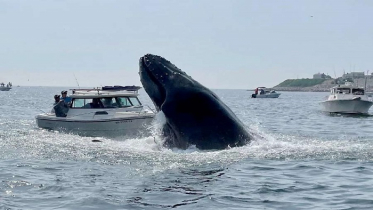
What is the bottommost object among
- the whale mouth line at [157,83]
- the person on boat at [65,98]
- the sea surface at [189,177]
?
the sea surface at [189,177]

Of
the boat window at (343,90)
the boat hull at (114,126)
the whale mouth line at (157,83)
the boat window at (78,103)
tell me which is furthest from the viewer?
the boat window at (343,90)

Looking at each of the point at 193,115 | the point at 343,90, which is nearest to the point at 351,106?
the point at 343,90

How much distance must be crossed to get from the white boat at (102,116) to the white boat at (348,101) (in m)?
24.0

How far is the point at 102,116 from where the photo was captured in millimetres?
24391

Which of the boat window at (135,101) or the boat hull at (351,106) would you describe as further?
the boat hull at (351,106)

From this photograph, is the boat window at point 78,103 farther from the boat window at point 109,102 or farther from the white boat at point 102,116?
the boat window at point 109,102

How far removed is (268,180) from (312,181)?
84cm

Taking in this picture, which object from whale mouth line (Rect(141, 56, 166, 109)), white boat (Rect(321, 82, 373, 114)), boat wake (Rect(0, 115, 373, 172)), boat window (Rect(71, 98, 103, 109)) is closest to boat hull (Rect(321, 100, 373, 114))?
white boat (Rect(321, 82, 373, 114))

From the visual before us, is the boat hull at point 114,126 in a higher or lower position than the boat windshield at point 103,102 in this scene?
lower

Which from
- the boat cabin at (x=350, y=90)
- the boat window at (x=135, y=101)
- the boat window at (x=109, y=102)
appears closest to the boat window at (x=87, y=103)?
the boat window at (x=109, y=102)

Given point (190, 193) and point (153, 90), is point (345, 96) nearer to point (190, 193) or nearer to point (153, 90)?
point (153, 90)

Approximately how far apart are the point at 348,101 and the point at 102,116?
26971 mm

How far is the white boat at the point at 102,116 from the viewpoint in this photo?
23828 mm

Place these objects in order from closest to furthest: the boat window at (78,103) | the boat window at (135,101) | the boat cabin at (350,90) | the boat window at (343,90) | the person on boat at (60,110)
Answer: the person on boat at (60,110) → the boat window at (78,103) → the boat window at (135,101) → the boat cabin at (350,90) → the boat window at (343,90)
